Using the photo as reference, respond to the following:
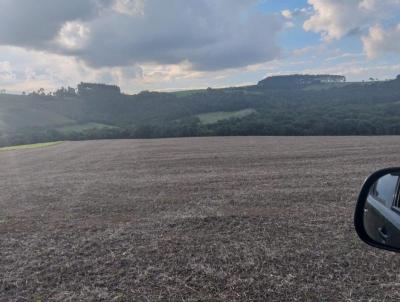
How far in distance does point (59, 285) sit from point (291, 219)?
16.7 ft

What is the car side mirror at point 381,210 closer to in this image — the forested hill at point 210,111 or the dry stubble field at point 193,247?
the dry stubble field at point 193,247

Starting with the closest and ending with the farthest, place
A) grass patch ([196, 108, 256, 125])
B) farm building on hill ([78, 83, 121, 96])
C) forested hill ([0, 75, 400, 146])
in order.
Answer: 1. forested hill ([0, 75, 400, 146])
2. grass patch ([196, 108, 256, 125])
3. farm building on hill ([78, 83, 121, 96])

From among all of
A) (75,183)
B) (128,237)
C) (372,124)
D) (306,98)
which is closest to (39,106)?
(306,98)

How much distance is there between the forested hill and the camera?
60897 millimetres

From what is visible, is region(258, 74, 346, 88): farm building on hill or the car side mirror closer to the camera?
the car side mirror

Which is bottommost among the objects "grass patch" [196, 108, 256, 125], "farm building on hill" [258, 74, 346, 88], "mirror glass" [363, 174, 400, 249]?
"grass patch" [196, 108, 256, 125]

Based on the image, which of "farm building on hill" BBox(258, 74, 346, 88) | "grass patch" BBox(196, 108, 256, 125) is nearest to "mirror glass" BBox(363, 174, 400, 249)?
"grass patch" BBox(196, 108, 256, 125)

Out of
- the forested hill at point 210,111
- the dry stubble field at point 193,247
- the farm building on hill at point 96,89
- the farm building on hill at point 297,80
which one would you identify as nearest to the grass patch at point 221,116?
the forested hill at point 210,111

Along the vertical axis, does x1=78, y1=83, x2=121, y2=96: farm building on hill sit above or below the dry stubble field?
above

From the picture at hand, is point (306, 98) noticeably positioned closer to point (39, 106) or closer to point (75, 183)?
point (39, 106)

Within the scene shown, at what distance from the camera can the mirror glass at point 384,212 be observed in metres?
2.43

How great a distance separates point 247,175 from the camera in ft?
54.1

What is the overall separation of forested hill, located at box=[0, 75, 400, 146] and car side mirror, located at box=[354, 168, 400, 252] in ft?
179

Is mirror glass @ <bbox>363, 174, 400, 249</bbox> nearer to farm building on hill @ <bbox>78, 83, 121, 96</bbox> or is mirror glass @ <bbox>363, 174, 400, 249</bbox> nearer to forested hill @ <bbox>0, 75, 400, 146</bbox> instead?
forested hill @ <bbox>0, 75, 400, 146</bbox>
